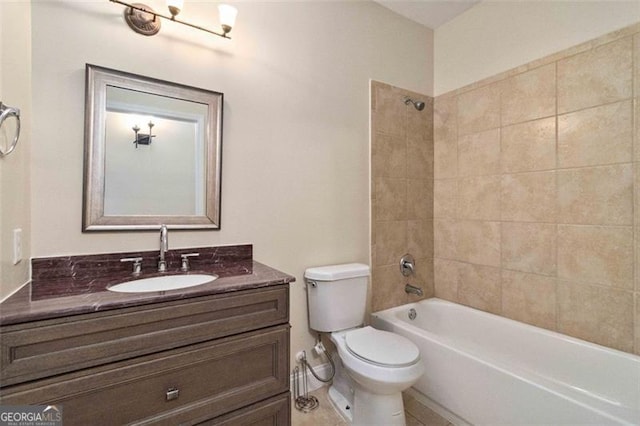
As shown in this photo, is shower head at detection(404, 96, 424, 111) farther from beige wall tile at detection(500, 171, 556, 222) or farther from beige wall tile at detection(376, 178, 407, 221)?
beige wall tile at detection(500, 171, 556, 222)

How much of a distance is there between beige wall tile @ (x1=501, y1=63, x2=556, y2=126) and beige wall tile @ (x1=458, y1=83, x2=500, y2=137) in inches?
2.3

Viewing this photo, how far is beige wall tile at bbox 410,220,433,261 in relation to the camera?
2.31 m

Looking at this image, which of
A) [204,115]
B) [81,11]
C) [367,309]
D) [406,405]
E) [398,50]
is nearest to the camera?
[81,11]

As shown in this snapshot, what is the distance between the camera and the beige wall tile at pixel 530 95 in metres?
1.78

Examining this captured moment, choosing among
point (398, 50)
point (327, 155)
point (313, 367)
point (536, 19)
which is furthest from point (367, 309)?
point (536, 19)

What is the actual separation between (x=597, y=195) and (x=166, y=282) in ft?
7.35

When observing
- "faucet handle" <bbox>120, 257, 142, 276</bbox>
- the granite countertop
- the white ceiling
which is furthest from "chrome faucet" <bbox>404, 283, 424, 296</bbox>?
the white ceiling

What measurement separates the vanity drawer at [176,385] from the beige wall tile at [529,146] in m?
1.79

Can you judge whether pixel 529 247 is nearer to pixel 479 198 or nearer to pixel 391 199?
pixel 479 198

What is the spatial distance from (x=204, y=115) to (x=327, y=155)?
31.0 inches

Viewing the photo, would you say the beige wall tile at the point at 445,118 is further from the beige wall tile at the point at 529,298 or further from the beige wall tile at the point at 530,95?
the beige wall tile at the point at 529,298

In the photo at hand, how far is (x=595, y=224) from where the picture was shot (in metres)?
1.60

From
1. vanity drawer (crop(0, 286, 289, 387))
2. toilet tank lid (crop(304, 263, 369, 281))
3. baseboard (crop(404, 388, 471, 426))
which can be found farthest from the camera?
toilet tank lid (crop(304, 263, 369, 281))

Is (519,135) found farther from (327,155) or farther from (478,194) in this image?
(327,155)
